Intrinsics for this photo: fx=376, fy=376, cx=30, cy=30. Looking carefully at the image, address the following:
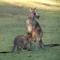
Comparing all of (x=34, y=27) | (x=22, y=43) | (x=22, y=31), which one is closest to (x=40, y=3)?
(x=22, y=31)

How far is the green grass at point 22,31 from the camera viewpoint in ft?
15.1

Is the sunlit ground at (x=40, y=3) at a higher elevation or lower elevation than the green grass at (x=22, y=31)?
higher

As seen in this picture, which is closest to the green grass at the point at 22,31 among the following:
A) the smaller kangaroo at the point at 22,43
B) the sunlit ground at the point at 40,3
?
→ the smaller kangaroo at the point at 22,43

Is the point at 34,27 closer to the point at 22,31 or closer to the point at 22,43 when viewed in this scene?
the point at 22,43

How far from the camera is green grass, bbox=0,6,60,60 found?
4595 millimetres

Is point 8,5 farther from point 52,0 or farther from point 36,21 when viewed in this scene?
point 36,21

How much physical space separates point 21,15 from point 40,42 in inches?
154

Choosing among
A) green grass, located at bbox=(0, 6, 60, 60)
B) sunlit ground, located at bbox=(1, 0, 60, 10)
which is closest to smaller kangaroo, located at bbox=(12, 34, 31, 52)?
green grass, located at bbox=(0, 6, 60, 60)

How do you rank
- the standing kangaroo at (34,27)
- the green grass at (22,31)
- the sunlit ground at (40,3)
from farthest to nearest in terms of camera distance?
the sunlit ground at (40,3)
the standing kangaroo at (34,27)
the green grass at (22,31)

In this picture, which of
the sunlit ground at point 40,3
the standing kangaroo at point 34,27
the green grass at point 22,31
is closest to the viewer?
the green grass at point 22,31

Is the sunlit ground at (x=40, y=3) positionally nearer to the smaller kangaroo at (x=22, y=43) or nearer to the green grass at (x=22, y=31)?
the green grass at (x=22, y=31)

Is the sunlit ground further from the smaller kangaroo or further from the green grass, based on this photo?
the smaller kangaroo

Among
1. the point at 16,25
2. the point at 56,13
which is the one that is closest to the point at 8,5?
the point at 56,13

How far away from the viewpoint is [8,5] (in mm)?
10125
